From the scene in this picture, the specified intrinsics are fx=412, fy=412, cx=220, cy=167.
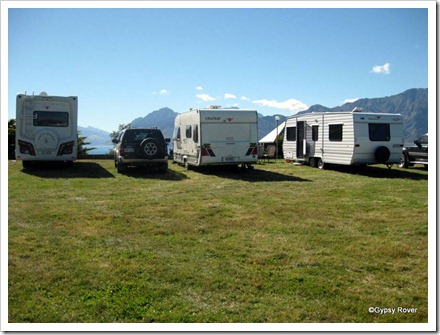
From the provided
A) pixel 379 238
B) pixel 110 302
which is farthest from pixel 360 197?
pixel 110 302

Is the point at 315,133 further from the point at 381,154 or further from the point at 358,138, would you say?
the point at 381,154

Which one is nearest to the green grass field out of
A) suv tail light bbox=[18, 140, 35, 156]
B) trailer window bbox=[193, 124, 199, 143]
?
suv tail light bbox=[18, 140, 35, 156]

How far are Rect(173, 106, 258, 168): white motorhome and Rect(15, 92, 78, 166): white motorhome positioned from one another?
437 centimetres

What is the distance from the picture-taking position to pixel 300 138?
62.1ft

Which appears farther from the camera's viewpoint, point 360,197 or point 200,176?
point 200,176

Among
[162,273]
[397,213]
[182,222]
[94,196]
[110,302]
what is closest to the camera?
[110,302]

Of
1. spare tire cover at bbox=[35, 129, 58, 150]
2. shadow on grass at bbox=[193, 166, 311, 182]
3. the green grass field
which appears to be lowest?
the green grass field

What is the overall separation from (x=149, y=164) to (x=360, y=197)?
23.9 ft

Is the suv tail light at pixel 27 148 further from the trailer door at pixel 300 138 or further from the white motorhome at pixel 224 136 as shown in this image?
the trailer door at pixel 300 138

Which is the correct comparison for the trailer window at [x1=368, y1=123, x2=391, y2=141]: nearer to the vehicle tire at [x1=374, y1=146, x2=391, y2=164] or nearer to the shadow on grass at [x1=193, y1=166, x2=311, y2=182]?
the vehicle tire at [x1=374, y1=146, x2=391, y2=164]

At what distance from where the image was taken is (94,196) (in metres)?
9.73

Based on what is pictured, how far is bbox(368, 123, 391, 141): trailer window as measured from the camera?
1546 cm

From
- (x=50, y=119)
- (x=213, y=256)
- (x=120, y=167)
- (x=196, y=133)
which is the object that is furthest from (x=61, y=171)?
(x=213, y=256)

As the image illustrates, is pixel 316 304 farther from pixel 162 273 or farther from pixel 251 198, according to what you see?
pixel 251 198
